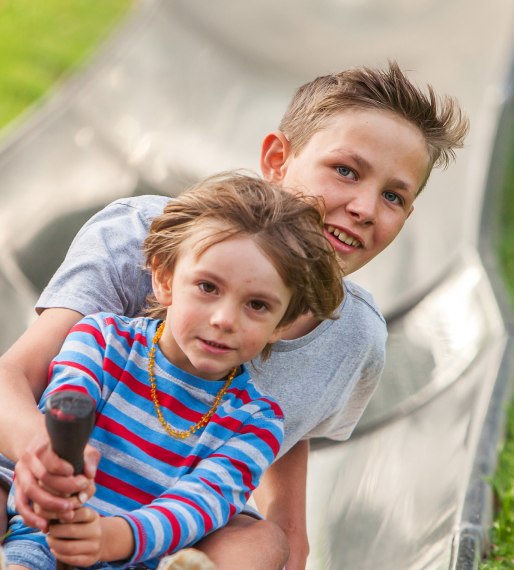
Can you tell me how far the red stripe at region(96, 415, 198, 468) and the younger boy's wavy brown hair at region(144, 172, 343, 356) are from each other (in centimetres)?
32

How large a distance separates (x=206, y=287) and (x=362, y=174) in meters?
0.66

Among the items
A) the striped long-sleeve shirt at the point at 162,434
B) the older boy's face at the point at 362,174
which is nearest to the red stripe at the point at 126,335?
the striped long-sleeve shirt at the point at 162,434

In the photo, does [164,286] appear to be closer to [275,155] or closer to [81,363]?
[81,363]

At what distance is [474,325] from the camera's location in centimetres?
436

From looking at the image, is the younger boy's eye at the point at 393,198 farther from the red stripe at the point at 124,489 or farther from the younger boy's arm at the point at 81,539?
the younger boy's arm at the point at 81,539

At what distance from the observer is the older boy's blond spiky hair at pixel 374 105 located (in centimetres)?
256

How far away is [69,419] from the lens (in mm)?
1582

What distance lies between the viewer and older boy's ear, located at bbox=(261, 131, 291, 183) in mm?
2697

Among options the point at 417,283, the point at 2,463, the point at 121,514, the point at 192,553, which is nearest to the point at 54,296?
the point at 2,463

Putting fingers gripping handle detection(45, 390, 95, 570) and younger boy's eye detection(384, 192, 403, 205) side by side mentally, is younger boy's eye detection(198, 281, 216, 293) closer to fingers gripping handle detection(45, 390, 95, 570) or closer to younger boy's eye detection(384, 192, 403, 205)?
fingers gripping handle detection(45, 390, 95, 570)

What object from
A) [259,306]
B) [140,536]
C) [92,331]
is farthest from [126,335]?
[140,536]

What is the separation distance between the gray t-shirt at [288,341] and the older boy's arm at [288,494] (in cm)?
10

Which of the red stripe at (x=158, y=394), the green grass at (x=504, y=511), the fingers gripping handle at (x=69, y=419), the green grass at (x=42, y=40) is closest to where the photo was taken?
the fingers gripping handle at (x=69, y=419)

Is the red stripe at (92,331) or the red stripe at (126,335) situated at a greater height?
the red stripe at (126,335)
